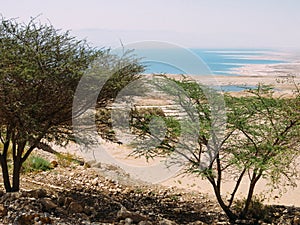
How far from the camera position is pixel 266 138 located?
6531 millimetres

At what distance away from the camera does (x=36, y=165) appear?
31.5 ft

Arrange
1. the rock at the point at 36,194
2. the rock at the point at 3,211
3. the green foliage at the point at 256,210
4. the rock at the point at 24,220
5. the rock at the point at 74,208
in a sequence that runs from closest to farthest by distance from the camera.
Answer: the rock at the point at 24,220 < the rock at the point at 3,211 < the rock at the point at 74,208 < the rock at the point at 36,194 < the green foliage at the point at 256,210

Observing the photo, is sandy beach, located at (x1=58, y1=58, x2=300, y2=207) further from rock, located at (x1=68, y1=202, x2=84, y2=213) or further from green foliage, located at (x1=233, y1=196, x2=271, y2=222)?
rock, located at (x1=68, y1=202, x2=84, y2=213)

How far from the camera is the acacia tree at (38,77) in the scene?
6188 mm

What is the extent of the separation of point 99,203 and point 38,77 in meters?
2.23

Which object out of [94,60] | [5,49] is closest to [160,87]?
[94,60]

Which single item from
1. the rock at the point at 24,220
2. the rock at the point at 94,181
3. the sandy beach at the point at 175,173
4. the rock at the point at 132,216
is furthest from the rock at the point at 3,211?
the rock at the point at 94,181

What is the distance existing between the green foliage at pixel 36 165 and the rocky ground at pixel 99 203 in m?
0.21

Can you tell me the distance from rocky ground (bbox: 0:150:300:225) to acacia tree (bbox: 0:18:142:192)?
935mm

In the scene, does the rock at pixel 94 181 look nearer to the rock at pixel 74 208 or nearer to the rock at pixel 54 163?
the rock at pixel 54 163

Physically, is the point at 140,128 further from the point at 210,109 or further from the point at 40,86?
the point at 40,86

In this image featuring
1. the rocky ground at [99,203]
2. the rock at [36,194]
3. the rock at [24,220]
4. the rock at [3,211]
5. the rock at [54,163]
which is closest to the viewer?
the rock at [24,220]

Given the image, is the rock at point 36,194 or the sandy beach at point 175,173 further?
the sandy beach at point 175,173

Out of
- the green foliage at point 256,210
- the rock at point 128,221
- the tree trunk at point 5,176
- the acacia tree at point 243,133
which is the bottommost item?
the green foliage at point 256,210
